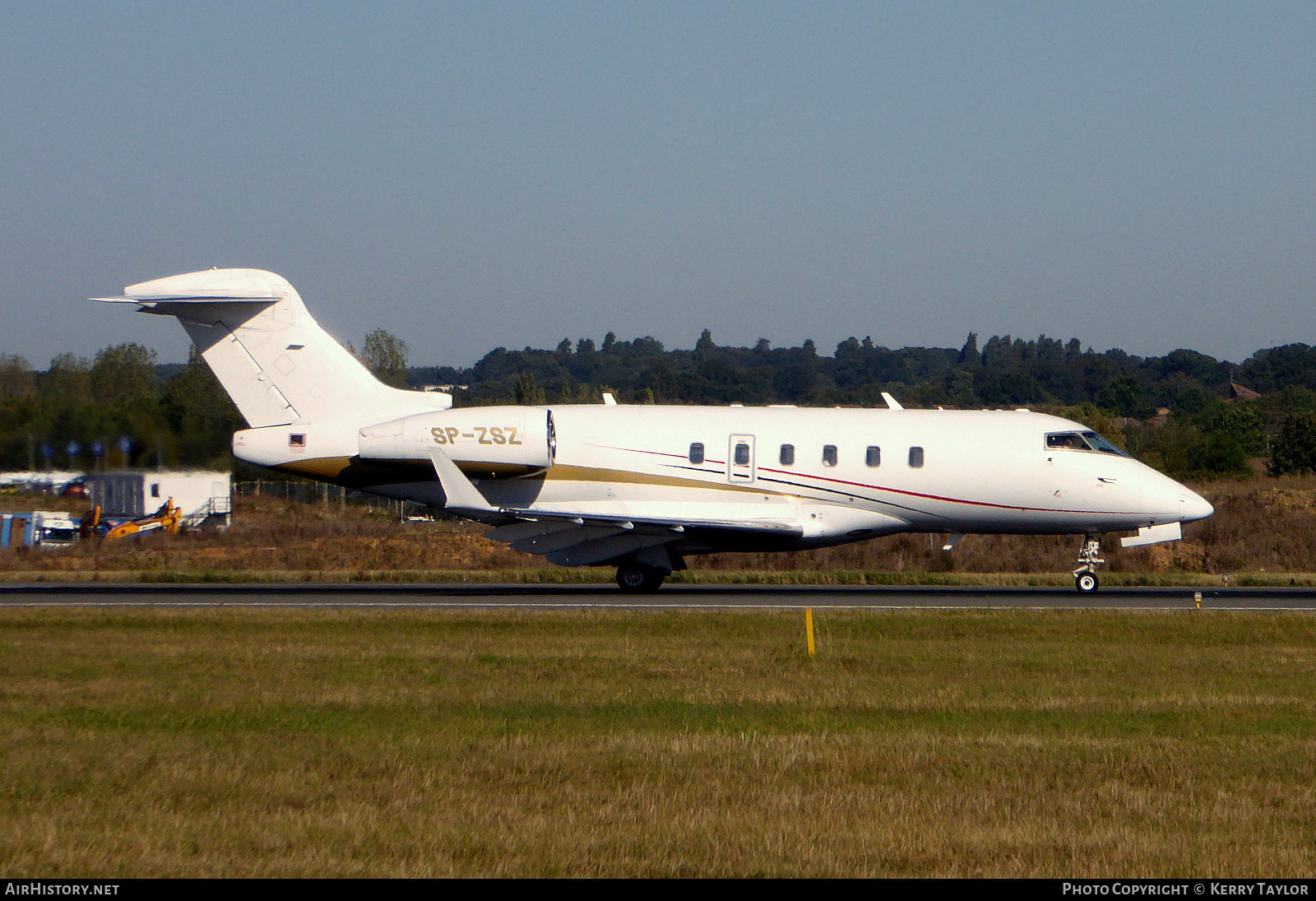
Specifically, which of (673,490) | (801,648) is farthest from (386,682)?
(673,490)

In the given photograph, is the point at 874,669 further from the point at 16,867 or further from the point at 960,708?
the point at 16,867

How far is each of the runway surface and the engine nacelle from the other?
2335 millimetres

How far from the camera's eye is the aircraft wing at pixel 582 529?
22.2 m

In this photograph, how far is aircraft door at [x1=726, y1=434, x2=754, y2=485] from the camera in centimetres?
2323

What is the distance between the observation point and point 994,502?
2361 centimetres

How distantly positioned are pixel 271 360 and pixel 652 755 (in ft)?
53.8

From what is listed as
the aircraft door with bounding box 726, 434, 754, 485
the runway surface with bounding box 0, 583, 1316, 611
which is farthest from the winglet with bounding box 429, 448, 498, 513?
the aircraft door with bounding box 726, 434, 754, 485

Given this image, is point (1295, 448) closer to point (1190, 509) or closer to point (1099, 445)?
point (1190, 509)

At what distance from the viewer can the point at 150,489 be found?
26.5m

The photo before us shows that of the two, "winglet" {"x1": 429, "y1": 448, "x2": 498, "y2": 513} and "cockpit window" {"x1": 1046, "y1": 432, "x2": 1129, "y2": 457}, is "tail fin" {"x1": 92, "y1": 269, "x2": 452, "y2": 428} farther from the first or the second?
"cockpit window" {"x1": 1046, "y1": 432, "x2": 1129, "y2": 457}

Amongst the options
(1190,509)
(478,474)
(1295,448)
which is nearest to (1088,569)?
(1190,509)

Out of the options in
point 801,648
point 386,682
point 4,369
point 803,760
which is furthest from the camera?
point 4,369

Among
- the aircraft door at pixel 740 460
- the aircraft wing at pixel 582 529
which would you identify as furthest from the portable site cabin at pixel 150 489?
the aircraft door at pixel 740 460

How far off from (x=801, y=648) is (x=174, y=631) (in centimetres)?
809
